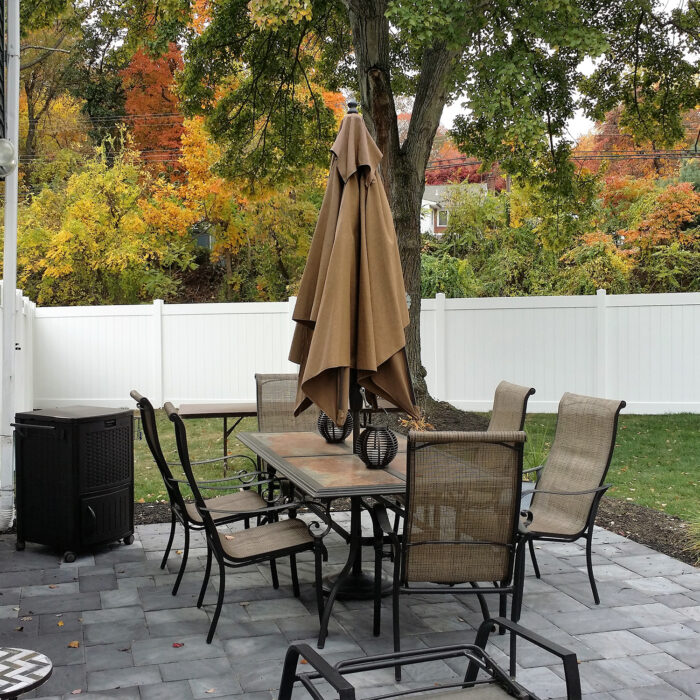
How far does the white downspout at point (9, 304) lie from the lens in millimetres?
5633

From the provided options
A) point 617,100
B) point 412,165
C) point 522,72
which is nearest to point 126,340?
point 412,165

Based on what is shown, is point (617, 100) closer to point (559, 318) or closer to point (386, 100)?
point (559, 318)

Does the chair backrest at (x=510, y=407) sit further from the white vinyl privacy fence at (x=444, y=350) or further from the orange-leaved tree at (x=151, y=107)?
the orange-leaved tree at (x=151, y=107)

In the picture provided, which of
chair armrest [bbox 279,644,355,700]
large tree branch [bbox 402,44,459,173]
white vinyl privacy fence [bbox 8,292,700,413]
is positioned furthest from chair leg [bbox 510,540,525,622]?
white vinyl privacy fence [bbox 8,292,700,413]

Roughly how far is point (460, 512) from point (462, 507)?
0.9 inches

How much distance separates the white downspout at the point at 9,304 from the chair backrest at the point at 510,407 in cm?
340

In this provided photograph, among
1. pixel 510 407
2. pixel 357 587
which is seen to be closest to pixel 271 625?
pixel 357 587

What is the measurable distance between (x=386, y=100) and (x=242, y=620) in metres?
6.74

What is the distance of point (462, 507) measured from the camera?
340 centimetres

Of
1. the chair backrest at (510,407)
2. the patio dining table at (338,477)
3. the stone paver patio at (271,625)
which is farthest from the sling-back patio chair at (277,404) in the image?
the chair backrest at (510,407)

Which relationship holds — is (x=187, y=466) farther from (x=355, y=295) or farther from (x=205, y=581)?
(x=355, y=295)

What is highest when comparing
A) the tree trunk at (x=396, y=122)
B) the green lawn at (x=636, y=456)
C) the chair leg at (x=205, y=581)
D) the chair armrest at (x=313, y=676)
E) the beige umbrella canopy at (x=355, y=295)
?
the tree trunk at (x=396, y=122)

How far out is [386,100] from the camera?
Result: 9.12 meters

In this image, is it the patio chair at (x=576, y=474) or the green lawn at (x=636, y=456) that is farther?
the green lawn at (x=636, y=456)
